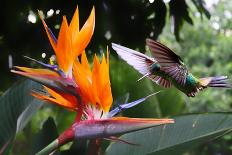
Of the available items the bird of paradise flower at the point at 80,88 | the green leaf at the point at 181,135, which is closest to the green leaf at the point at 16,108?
the green leaf at the point at 181,135

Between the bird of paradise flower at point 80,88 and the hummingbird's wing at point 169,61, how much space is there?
0.23 ft

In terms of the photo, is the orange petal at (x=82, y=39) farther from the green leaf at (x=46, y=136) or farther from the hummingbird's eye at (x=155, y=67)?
the green leaf at (x=46, y=136)

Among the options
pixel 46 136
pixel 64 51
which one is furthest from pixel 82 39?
pixel 46 136

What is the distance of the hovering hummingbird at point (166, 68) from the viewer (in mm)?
790

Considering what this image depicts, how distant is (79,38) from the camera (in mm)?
878

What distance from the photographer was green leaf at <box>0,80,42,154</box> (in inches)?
47.5

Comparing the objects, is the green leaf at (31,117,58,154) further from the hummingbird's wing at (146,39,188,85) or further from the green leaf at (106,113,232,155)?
the hummingbird's wing at (146,39,188,85)

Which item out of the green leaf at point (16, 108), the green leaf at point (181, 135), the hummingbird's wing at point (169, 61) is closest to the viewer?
the hummingbird's wing at point (169, 61)

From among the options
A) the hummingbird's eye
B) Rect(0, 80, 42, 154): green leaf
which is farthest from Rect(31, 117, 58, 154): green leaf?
the hummingbird's eye

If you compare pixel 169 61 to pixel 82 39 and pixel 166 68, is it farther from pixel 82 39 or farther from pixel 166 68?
pixel 82 39

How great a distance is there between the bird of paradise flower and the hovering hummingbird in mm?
49

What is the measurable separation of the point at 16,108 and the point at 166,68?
546 millimetres

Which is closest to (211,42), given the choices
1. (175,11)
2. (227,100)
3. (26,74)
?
(227,100)

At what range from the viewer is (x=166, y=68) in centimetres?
82
